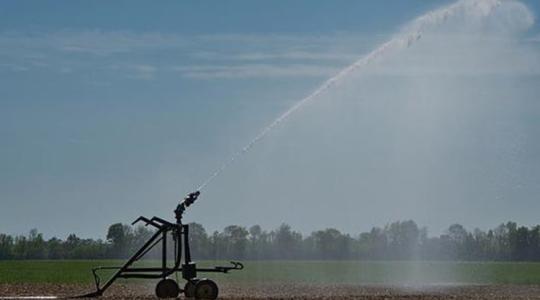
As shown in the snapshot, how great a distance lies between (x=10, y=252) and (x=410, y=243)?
73.5 m

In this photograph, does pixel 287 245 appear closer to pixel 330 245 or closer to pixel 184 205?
pixel 330 245

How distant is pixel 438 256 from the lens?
10694 cm

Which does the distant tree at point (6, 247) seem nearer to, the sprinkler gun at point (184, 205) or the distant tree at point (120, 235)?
the distant tree at point (120, 235)

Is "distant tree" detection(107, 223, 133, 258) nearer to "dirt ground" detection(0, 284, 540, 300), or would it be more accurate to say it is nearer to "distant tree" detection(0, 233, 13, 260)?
"dirt ground" detection(0, 284, 540, 300)

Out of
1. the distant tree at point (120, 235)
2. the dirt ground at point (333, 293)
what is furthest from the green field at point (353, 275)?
the dirt ground at point (333, 293)

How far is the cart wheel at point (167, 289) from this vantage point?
3331 cm

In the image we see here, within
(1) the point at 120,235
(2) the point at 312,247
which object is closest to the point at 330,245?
(2) the point at 312,247

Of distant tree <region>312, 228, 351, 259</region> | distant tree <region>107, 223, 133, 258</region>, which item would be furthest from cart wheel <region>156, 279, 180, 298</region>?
distant tree <region>312, 228, 351, 259</region>

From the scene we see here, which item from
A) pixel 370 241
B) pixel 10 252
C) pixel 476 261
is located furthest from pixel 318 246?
pixel 10 252

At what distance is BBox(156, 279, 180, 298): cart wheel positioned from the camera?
33.3 metres

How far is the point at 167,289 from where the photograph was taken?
33.4 m

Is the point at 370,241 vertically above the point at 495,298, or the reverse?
the point at 370,241

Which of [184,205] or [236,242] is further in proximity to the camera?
[236,242]

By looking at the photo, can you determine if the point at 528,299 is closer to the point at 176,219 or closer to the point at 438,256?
the point at 176,219
